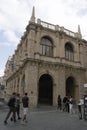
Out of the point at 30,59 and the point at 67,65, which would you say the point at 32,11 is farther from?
the point at 67,65

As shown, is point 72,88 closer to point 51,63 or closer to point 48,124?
point 51,63

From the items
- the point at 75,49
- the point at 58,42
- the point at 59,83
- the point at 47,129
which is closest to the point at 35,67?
the point at 59,83

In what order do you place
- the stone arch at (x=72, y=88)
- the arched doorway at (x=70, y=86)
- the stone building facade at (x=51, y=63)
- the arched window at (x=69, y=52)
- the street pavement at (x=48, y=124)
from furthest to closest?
the arched window at (x=69, y=52) → the arched doorway at (x=70, y=86) → the stone arch at (x=72, y=88) → the stone building facade at (x=51, y=63) → the street pavement at (x=48, y=124)

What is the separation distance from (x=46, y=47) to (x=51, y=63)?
114 inches

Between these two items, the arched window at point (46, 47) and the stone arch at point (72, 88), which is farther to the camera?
the stone arch at point (72, 88)

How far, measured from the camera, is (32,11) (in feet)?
89.1

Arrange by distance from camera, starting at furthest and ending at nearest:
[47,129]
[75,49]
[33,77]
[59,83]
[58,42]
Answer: [75,49] → [58,42] → [59,83] → [33,77] → [47,129]

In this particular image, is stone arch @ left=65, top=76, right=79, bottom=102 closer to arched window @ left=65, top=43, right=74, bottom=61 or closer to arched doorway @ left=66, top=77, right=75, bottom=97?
arched doorway @ left=66, top=77, right=75, bottom=97

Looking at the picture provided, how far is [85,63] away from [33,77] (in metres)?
10.7

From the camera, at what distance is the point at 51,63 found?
84.8 ft

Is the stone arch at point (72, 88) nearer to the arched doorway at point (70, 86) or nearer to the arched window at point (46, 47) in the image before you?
the arched doorway at point (70, 86)

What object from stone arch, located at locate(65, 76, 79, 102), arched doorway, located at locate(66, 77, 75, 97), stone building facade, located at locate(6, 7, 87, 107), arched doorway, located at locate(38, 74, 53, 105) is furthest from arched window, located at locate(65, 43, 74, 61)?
arched doorway, located at locate(38, 74, 53, 105)

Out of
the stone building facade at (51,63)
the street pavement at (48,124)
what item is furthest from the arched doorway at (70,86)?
the street pavement at (48,124)

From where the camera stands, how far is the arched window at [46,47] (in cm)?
2669
